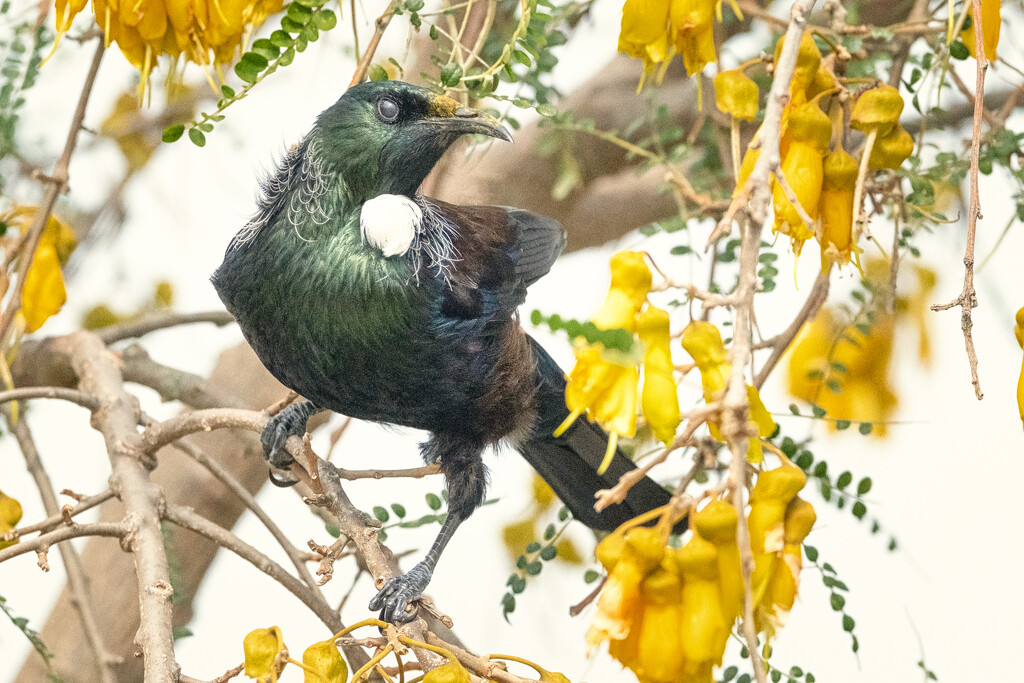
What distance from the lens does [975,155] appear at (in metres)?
0.54

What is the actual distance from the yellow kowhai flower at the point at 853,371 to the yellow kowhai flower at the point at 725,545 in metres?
0.91

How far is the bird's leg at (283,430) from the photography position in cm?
105

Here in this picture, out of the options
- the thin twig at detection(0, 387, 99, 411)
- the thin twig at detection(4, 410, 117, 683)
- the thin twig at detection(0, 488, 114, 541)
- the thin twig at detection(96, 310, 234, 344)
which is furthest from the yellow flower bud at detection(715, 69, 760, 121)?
the thin twig at detection(96, 310, 234, 344)

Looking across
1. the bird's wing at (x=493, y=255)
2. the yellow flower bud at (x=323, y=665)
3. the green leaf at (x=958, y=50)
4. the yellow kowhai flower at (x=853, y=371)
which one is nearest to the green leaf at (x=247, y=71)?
the bird's wing at (x=493, y=255)

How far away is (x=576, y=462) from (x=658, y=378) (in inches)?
26.2

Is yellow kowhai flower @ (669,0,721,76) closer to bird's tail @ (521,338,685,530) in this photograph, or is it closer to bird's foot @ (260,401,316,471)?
bird's tail @ (521,338,685,530)

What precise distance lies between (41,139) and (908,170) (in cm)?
147

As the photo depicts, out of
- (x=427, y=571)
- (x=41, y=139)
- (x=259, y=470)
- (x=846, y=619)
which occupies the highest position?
(x=41, y=139)

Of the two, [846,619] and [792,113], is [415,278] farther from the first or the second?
[846,619]

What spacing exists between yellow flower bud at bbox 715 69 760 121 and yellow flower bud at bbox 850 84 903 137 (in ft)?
0.24

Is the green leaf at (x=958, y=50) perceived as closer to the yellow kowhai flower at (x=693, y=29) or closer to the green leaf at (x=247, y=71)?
the yellow kowhai flower at (x=693, y=29)

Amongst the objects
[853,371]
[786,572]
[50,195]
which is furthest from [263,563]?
[853,371]

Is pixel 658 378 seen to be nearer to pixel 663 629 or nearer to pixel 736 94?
pixel 663 629

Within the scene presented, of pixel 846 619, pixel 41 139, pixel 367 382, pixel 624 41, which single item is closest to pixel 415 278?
pixel 367 382
